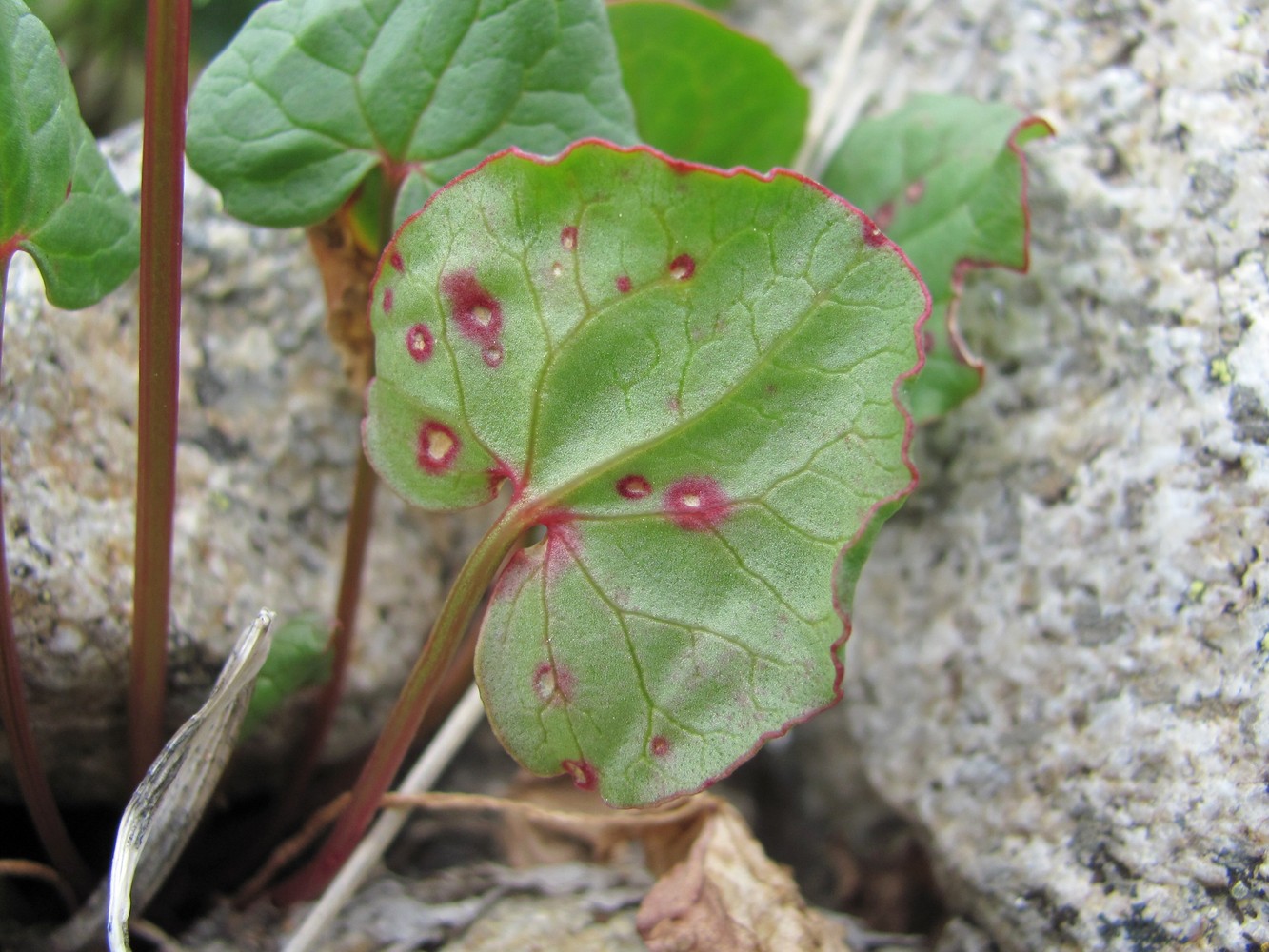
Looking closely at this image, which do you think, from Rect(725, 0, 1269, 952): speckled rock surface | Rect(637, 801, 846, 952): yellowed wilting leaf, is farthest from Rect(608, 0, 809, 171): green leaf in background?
Rect(637, 801, 846, 952): yellowed wilting leaf

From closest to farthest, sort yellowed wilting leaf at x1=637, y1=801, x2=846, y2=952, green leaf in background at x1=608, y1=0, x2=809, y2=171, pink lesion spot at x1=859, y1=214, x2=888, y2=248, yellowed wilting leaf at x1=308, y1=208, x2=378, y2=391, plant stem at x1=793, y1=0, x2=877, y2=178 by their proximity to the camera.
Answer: pink lesion spot at x1=859, y1=214, x2=888, y2=248 < yellowed wilting leaf at x1=637, y1=801, x2=846, y2=952 < yellowed wilting leaf at x1=308, y1=208, x2=378, y2=391 < green leaf in background at x1=608, y1=0, x2=809, y2=171 < plant stem at x1=793, y1=0, x2=877, y2=178

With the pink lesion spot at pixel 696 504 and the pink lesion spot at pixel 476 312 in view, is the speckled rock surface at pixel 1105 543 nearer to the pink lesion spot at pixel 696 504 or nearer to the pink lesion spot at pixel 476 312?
the pink lesion spot at pixel 696 504

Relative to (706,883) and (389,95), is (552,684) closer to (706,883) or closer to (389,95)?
(706,883)

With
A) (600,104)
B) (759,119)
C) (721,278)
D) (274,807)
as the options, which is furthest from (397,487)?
(759,119)

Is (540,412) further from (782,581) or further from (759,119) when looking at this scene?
(759,119)

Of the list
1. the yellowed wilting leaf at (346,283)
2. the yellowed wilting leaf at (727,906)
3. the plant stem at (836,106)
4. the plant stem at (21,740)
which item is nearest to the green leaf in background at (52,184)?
the plant stem at (21,740)

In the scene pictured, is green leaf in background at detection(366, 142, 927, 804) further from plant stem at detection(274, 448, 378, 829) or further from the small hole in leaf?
plant stem at detection(274, 448, 378, 829)

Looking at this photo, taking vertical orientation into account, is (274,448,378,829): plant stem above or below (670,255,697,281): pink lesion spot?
below
